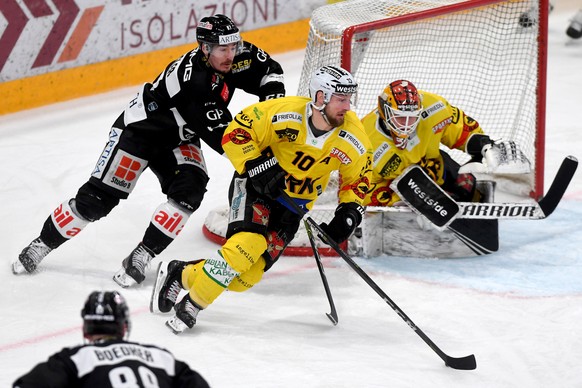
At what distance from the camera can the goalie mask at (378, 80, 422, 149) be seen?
537 centimetres

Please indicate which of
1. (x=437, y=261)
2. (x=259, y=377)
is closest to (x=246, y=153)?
(x=259, y=377)

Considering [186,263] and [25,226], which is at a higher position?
[186,263]

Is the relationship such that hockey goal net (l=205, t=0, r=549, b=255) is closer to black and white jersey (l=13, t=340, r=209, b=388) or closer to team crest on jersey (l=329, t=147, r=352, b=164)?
team crest on jersey (l=329, t=147, r=352, b=164)

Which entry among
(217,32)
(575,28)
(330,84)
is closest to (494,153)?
(330,84)

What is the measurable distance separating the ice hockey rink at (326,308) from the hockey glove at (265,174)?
63 centimetres

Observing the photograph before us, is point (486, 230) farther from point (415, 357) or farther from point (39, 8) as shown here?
point (39, 8)

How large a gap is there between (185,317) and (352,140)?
102 centimetres

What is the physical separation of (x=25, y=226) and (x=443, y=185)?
7.24ft

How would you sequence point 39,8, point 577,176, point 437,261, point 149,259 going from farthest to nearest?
point 39,8 → point 577,176 → point 437,261 → point 149,259

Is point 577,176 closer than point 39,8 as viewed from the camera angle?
Yes

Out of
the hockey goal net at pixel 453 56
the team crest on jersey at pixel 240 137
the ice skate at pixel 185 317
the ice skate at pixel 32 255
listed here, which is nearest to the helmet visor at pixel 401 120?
the hockey goal net at pixel 453 56

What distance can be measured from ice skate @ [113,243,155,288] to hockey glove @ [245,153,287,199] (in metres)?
0.82

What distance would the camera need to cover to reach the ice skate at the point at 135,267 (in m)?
5.33

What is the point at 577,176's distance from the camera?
22.7ft
